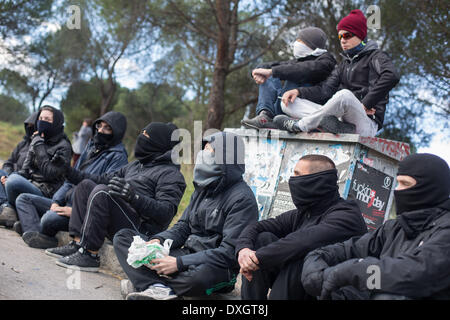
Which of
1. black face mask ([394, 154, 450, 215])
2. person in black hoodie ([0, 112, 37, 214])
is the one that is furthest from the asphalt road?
black face mask ([394, 154, 450, 215])

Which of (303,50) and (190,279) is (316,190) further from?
(303,50)

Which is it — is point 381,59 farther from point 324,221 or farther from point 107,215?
point 107,215

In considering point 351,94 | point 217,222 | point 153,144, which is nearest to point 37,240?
point 153,144

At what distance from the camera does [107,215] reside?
4070mm

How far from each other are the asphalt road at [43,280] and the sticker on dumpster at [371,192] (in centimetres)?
234

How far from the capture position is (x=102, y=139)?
516cm

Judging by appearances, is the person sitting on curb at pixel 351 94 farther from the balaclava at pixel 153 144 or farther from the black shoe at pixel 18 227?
the black shoe at pixel 18 227

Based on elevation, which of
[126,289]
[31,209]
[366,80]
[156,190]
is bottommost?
[126,289]

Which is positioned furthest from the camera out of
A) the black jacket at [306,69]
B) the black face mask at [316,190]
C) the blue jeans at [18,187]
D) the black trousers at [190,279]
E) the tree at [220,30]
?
the tree at [220,30]

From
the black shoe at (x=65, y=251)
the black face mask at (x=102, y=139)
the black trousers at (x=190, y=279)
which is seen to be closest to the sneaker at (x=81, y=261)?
the black shoe at (x=65, y=251)

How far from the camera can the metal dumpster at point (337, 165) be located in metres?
4.39

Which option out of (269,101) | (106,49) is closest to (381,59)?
(269,101)

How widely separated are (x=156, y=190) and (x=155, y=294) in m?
1.24

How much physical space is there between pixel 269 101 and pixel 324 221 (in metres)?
2.37
